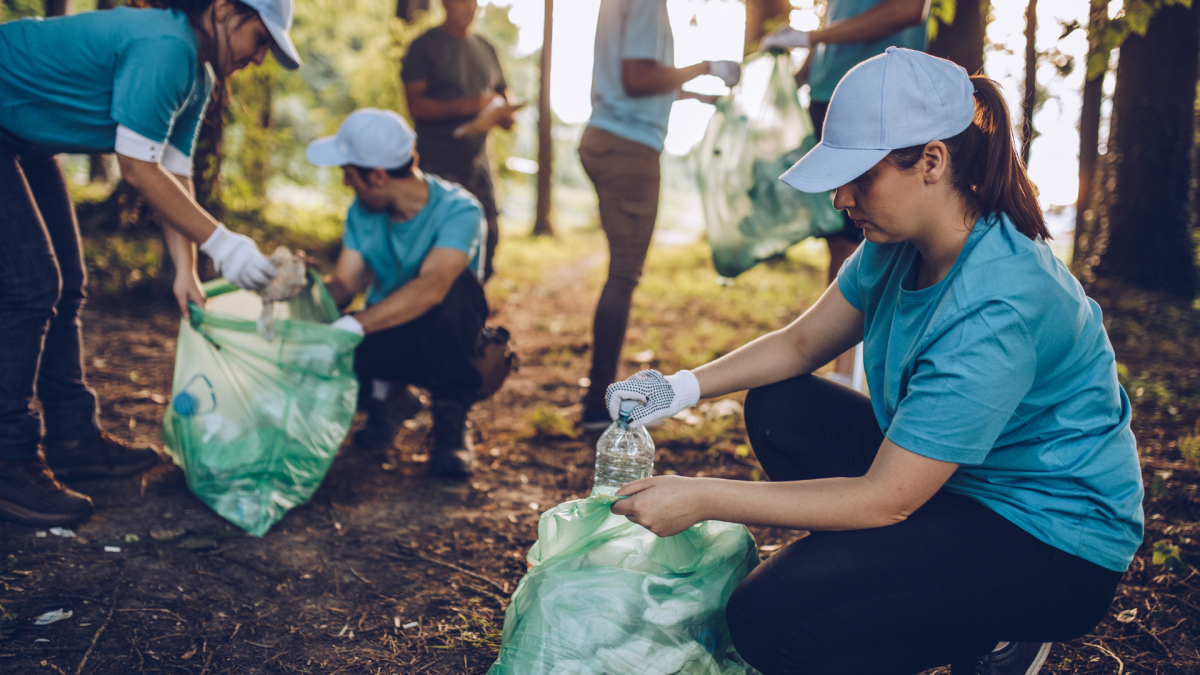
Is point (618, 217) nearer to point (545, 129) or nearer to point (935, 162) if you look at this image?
point (935, 162)

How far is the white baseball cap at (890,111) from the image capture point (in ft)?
4.14

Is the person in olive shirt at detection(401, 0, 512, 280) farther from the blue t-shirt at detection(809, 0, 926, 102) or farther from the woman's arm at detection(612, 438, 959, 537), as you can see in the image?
the woman's arm at detection(612, 438, 959, 537)

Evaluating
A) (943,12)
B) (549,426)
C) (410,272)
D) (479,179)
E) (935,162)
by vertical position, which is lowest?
(549,426)

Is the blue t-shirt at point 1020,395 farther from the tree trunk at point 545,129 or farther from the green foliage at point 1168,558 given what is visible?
the tree trunk at point 545,129

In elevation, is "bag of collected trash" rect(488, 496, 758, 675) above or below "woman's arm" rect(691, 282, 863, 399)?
below

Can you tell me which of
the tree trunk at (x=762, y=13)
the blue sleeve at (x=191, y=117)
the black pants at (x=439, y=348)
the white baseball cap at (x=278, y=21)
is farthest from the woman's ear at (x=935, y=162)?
the tree trunk at (x=762, y=13)

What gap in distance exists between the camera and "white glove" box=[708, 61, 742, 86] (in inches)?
117

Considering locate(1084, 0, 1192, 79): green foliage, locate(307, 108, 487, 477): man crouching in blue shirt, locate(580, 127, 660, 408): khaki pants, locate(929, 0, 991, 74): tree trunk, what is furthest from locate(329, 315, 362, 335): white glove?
locate(1084, 0, 1192, 79): green foliage

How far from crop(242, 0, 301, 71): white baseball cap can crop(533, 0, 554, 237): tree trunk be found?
30.6ft

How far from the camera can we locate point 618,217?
9.85 feet

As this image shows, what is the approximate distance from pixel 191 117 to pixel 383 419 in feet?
4.04

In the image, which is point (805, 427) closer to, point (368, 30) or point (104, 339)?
point (104, 339)

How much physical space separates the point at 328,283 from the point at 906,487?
2177 millimetres

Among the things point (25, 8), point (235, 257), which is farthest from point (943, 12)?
point (25, 8)
